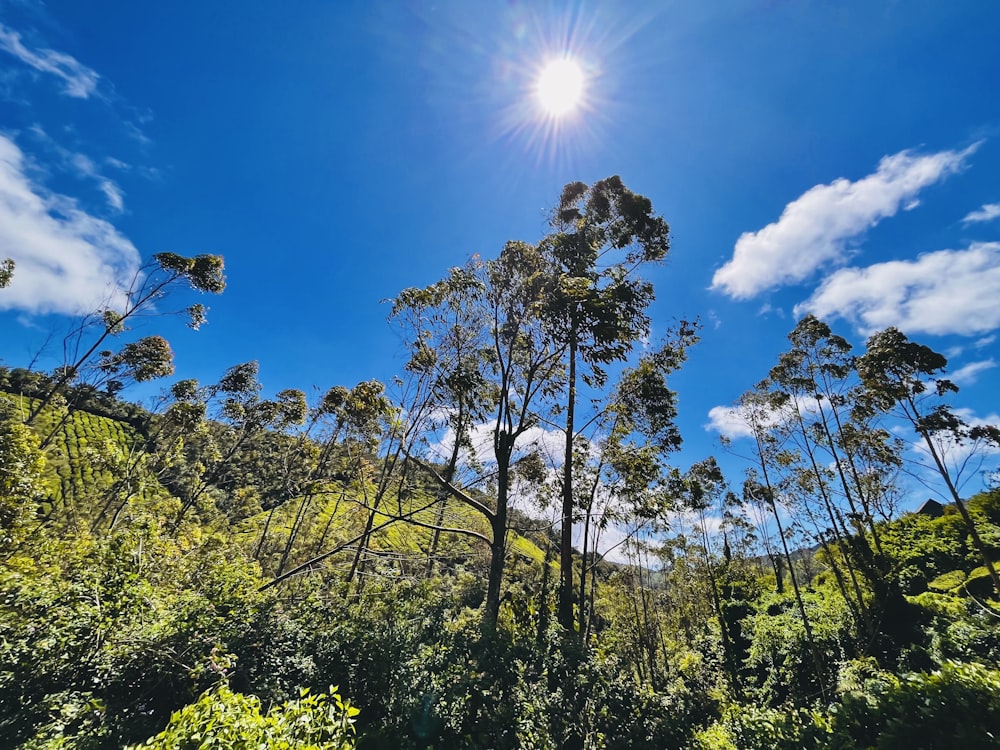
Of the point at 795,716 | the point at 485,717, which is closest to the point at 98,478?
the point at 485,717

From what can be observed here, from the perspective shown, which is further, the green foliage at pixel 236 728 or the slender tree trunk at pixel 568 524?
the slender tree trunk at pixel 568 524

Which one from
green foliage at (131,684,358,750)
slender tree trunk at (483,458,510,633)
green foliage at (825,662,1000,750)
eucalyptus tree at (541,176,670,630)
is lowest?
green foliage at (131,684,358,750)

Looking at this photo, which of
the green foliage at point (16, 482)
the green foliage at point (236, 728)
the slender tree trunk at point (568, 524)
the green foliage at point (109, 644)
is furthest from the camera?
the slender tree trunk at point (568, 524)

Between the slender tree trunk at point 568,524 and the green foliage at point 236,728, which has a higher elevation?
the slender tree trunk at point 568,524

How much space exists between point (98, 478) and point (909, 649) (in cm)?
3201

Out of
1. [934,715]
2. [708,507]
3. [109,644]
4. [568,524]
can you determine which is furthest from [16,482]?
[708,507]

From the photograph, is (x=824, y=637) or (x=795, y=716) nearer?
(x=795, y=716)

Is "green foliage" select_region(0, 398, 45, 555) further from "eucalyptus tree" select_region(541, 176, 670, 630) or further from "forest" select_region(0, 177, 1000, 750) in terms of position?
"eucalyptus tree" select_region(541, 176, 670, 630)

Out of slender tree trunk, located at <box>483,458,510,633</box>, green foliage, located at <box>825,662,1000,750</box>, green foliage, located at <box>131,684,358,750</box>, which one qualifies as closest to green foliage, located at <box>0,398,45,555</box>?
green foliage, located at <box>131,684,358,750</box>

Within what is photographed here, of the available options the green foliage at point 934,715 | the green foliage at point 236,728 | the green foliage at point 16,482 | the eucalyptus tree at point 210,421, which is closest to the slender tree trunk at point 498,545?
the green foliage at point 236,728

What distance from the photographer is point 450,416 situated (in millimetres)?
9938

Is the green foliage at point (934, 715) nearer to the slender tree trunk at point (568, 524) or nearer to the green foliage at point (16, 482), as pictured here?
the slender tree trunk at point (568, 524)

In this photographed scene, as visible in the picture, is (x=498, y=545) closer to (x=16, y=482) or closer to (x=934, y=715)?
(x=934, y=715)

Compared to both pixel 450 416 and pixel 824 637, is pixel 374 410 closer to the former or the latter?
pixel 450 416
